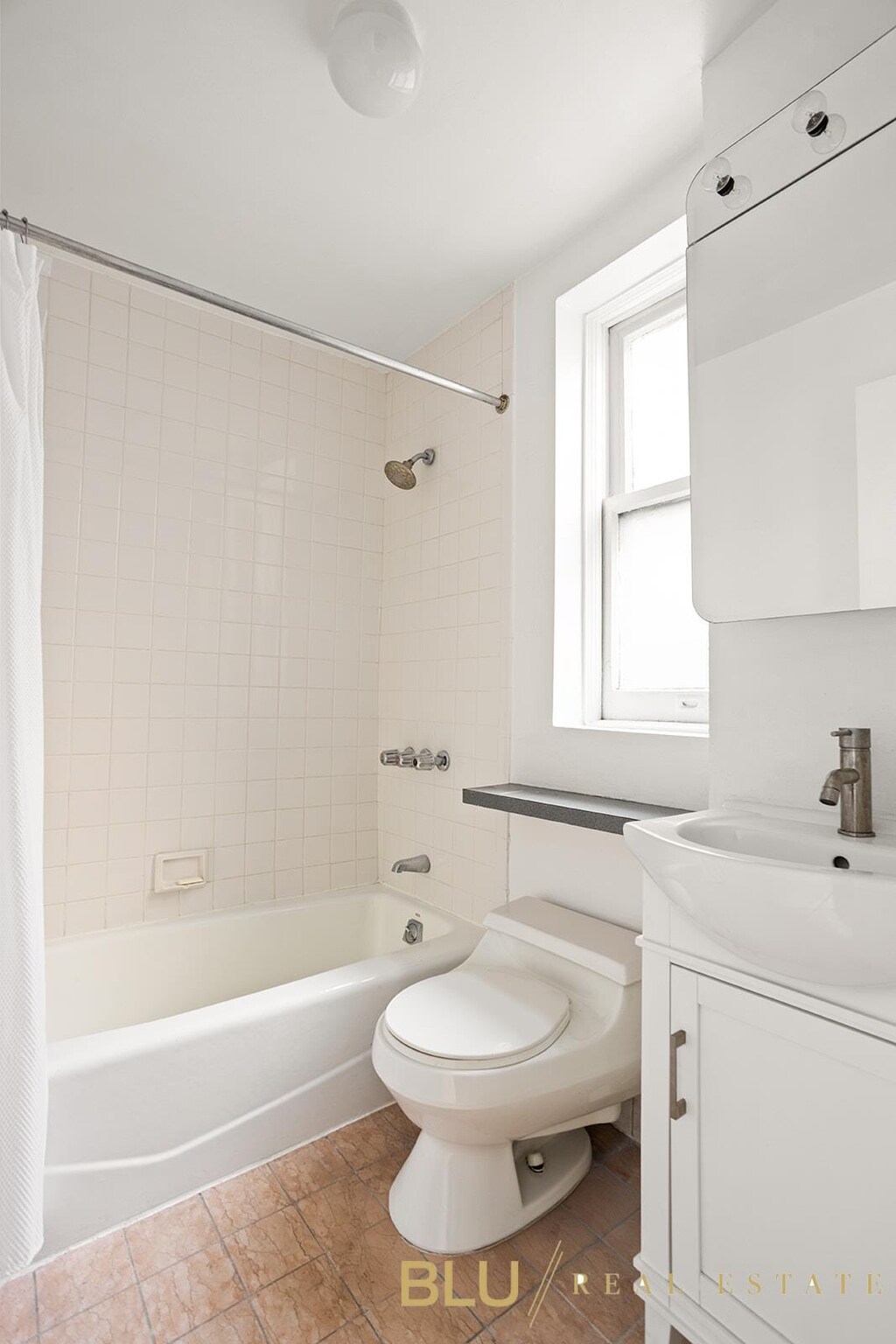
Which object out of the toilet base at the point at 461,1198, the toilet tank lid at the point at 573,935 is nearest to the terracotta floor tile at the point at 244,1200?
the toilet base at the point at 461,1198

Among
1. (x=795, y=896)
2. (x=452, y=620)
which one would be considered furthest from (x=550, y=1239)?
(x=452, y=620)

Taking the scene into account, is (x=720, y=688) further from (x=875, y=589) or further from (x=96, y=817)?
(x=96, y=817)

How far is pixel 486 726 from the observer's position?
7.10 feet

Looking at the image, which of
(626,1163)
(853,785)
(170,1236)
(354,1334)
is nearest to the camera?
(853,785)

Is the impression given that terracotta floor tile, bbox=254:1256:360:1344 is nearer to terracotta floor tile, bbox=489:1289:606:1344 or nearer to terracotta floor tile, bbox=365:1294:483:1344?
terracotta floor tile, bbox=365:1294:483:1344

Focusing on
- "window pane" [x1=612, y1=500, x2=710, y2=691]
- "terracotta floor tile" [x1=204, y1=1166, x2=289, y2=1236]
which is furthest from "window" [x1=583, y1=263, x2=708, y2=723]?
"terracotta floor tile" [x1=204, y1=1166, x2=289, y2=1236]

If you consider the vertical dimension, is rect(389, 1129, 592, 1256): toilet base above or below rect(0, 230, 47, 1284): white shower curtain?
below

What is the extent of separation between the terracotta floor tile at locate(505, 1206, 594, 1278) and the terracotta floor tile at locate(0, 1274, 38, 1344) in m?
0.87

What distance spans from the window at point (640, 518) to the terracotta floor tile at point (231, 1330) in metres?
1.49

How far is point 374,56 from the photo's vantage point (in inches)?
50.6

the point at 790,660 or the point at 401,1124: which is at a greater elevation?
the point at 790,660

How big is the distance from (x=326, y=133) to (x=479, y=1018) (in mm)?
1984

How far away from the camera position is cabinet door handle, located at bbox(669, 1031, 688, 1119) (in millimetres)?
1067

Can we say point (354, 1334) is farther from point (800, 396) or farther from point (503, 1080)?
point (800, 396)
